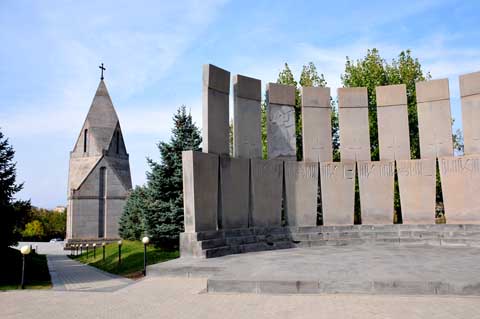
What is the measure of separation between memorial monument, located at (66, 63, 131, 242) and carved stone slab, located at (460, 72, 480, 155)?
1243 inches

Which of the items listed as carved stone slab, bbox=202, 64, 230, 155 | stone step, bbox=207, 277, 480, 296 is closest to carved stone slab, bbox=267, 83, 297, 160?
carved stone slab, bbox=202, 64, 230, 155

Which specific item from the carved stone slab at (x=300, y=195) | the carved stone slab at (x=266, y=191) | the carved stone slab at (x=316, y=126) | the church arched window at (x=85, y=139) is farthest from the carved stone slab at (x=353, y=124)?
the church arched window at (x=85, y=139)

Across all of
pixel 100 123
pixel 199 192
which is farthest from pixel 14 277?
pixel 100 123

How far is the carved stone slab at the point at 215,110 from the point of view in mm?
12039

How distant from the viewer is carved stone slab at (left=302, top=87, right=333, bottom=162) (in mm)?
14562

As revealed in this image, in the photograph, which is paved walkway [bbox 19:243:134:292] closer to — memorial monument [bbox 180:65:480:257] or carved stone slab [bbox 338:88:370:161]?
memorial monument [bbox 180:65:480:257]

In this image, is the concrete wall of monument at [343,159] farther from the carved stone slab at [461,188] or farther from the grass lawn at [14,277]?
the grass lawn at [14,277]

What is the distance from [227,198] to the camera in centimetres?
1234

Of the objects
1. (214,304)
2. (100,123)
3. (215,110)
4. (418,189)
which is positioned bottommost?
(214,304)

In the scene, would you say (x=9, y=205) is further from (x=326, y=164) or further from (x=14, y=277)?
(x=326, y=164)

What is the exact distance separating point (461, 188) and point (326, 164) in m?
4.31

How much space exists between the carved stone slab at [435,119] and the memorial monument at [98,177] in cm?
3054

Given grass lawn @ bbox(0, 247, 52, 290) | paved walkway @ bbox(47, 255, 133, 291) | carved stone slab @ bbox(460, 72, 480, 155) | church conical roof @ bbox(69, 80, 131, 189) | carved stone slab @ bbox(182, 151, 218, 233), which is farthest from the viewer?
church conical roof @ bbox(69, 80, 131, 189)

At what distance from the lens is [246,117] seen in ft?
44.5
